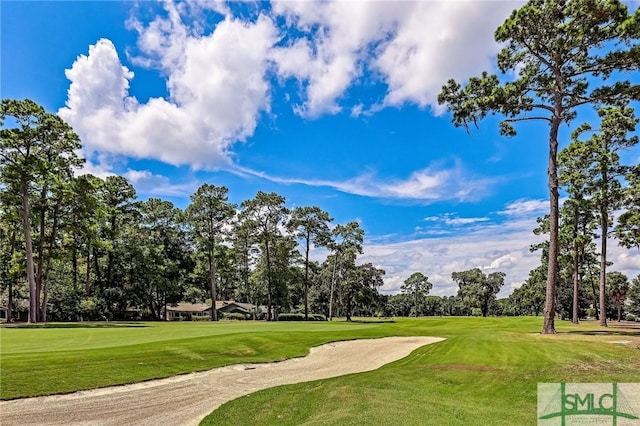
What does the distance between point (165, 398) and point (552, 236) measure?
61.3 feet

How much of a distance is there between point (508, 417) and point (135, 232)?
5677 centimetres

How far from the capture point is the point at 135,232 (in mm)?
56969

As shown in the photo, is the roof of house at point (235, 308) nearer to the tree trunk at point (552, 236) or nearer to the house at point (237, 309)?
the house at point (237, 309)

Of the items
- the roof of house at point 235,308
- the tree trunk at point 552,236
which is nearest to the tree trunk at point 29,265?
the tree trunk at point 552,236

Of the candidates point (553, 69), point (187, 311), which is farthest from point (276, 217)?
point (553, 69)

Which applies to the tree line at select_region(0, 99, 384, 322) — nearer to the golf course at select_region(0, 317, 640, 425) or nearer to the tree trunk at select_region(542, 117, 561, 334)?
the golf course at select_region(0, 317, 640, 425)

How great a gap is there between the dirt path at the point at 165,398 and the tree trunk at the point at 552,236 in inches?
377

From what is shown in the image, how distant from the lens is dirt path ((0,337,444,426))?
9.17 meters

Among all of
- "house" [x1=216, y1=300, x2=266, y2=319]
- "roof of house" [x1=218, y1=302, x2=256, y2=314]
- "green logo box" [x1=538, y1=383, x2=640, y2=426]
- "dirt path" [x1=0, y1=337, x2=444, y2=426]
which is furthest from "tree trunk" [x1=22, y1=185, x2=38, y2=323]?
"roof of house" [x1=218, y1=302, x2=256, y2=314]

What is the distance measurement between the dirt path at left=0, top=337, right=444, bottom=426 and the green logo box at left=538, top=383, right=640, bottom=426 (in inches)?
294

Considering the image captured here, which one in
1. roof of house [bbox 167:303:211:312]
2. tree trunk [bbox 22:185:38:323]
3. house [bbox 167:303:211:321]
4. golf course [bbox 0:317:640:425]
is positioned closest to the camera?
golf course [bbox 0:317:640:425]

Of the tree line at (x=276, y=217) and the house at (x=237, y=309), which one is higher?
the tree line at (x=276, y=217)

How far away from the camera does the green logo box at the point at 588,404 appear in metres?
7.72

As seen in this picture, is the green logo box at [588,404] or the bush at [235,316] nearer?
the green logo box at [588,404]
